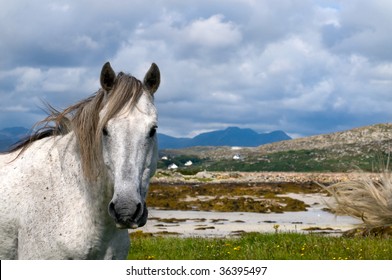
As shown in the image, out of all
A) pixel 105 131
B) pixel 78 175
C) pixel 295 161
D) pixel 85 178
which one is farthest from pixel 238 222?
pixel 295 161

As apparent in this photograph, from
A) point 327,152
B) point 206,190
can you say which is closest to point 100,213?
point 206,190

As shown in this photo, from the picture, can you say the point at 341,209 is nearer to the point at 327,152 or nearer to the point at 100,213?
the point at 100,213

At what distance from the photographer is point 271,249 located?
1121 cm

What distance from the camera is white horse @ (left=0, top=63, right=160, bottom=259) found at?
5.14 metres

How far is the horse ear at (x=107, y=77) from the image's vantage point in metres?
5.45

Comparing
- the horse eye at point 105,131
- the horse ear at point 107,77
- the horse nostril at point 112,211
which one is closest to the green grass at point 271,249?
the horse ear at point 107,77

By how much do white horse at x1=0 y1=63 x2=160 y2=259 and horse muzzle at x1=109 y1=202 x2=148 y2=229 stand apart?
22 centimetres

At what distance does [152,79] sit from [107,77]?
0.44m

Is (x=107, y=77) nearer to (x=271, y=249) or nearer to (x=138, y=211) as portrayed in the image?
(x=138, y=211)

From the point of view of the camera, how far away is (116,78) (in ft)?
18.3

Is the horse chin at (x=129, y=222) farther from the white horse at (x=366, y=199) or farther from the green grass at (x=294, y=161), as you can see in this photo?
the green grass at (x=294, y=161)

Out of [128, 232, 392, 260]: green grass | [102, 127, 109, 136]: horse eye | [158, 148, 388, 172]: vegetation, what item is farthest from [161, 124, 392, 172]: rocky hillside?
[102, 127, 109, 136]: horse eye

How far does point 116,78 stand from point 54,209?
138 cm

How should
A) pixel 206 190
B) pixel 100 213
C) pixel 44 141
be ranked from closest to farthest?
pixel 100 213 < pixel 44 141 < pixel 206 190
